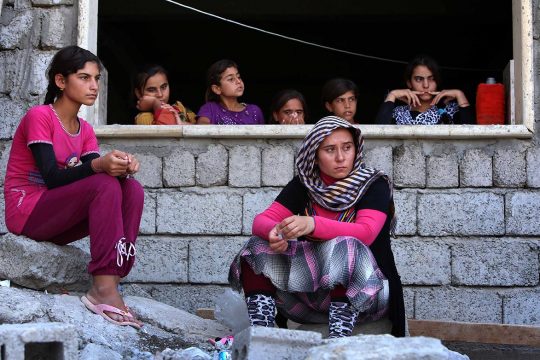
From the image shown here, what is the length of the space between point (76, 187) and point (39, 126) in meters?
0.39

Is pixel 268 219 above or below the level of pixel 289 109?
below

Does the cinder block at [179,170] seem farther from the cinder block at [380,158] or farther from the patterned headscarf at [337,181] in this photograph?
the patterned headscarf at [337,181]

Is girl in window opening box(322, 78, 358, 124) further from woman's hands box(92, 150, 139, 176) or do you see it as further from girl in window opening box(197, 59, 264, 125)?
Answer: woman's hands box(92, 150, 139, 176)

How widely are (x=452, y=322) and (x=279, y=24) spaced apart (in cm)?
604

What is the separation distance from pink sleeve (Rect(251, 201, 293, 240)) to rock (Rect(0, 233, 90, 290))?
3.33ft

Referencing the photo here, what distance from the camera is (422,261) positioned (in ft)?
19.4

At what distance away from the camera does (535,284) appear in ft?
19.3

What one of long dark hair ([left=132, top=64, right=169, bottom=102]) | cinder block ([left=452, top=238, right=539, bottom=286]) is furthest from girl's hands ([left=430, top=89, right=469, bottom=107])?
long dark hair ([left=132, top=64, right=169, bottom=102])

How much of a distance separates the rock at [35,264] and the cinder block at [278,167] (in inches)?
60.2

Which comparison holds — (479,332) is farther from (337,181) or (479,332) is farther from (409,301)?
(337,181)

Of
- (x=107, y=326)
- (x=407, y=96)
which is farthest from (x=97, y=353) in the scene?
(x=407, y=96)

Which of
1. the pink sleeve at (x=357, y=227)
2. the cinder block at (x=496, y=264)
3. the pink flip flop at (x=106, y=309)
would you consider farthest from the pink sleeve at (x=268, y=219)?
the cinder block at (x=496, y=264)

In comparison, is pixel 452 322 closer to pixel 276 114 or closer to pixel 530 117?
pixel 530 117

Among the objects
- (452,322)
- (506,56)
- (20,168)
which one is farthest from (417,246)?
(506,56)
